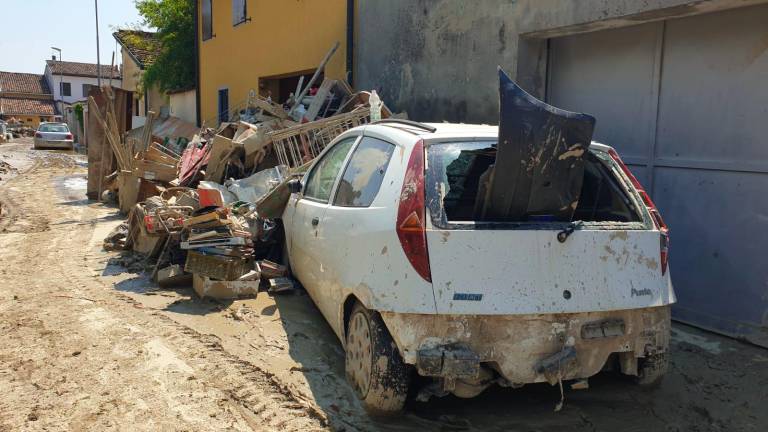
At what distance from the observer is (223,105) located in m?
16.8

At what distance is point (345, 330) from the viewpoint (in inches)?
153

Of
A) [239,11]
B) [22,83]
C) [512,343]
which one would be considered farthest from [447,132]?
[22,83]

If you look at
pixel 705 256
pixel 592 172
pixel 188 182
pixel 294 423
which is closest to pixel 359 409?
pixel 294 423

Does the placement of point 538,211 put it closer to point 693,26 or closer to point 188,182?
point 693,26

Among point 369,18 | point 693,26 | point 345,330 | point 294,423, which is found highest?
point 369,18

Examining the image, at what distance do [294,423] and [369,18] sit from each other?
7.73 meters

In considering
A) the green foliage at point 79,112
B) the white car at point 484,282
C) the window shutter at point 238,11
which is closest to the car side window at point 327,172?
the white car at point 484,282

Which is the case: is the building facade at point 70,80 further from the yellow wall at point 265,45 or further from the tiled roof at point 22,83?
the yellow wall at point 265,45

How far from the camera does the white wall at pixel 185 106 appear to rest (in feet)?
64.4

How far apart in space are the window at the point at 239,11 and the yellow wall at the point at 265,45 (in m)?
0.16

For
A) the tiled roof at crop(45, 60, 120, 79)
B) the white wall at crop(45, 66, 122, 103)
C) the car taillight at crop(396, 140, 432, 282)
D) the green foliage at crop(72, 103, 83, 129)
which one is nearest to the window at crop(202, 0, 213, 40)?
the car taillight at crop(396, 140, 432, 282)

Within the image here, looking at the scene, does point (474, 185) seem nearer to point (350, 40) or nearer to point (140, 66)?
point (350, 40)

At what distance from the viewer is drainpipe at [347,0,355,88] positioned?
10336mm

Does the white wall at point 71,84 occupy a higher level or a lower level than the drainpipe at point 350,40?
higher
